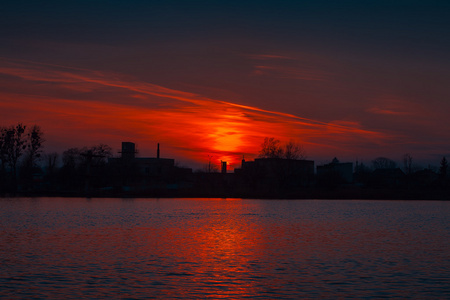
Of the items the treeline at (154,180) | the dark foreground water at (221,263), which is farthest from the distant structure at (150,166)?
the dark foreground water at (221,263)

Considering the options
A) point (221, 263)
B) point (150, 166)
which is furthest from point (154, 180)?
point (221, 263)

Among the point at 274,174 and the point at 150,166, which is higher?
the point at 150,166

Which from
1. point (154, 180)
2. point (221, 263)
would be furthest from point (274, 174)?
point (221, 263)

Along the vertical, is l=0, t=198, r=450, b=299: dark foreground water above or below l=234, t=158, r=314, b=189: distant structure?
below

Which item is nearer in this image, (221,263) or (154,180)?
(221,263)

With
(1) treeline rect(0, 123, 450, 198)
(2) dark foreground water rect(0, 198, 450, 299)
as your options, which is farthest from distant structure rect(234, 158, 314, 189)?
(2) dark foreground water rect(0, 198, 450, 299)

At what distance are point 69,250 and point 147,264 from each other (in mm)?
5858

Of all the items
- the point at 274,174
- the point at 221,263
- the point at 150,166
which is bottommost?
the point at 221,263

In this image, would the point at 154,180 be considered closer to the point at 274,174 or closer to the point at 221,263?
the point at 274,174

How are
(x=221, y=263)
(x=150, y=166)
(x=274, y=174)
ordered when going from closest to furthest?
1. (x=221, y=263)
2. (x=274, y=174)
3. (x=150, y=166)

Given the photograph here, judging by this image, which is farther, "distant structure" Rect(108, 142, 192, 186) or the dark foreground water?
"distant structure" Rect(108, 142, 192, 186)

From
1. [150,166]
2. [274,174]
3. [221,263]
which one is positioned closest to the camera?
[221,263]

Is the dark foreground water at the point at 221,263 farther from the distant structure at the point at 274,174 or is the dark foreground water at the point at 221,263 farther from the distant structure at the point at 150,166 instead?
the distant structure at the point at 150,166

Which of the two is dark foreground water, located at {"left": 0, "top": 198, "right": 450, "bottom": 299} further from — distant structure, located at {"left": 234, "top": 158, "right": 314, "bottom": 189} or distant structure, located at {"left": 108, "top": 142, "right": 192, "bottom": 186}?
distant structure, located at {"left": 108, "top": 142, "right": 192, "bottom": 186}
